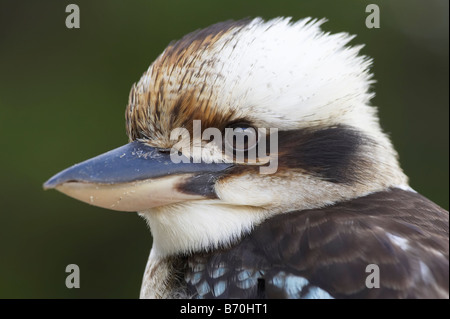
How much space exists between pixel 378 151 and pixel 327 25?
3.32 meters

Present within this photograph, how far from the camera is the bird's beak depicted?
2197mm

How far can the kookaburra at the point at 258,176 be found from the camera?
6.81ft

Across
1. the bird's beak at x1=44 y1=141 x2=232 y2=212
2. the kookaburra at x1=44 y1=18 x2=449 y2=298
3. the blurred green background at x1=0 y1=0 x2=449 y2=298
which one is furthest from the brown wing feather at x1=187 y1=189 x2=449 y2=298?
the blurred green background at x1=0 y1=0 x2=449 y2=298

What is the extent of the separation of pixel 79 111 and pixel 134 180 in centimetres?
371

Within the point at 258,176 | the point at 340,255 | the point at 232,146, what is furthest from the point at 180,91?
the point at 340,255

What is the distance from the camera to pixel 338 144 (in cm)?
239

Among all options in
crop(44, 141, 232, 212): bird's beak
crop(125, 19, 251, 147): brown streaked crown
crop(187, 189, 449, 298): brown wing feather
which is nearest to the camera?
crop(187, 189, 449, 298): brown wing feather

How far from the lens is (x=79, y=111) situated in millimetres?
5781

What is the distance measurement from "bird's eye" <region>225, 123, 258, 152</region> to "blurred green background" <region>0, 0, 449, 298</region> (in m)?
3.29

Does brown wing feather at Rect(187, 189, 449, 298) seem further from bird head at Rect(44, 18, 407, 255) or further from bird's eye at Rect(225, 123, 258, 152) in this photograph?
bird's eye at Rect(225, 123, 258, 152)

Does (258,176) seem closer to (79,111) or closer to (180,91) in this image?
(180,91)

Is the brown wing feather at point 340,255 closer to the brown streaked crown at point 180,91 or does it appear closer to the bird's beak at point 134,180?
the bird's beak at point 134,180

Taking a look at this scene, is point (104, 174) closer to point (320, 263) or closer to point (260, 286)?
point (260, 286)

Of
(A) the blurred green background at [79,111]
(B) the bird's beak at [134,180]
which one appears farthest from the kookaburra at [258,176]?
(A) the blurred green background at [79,111]
